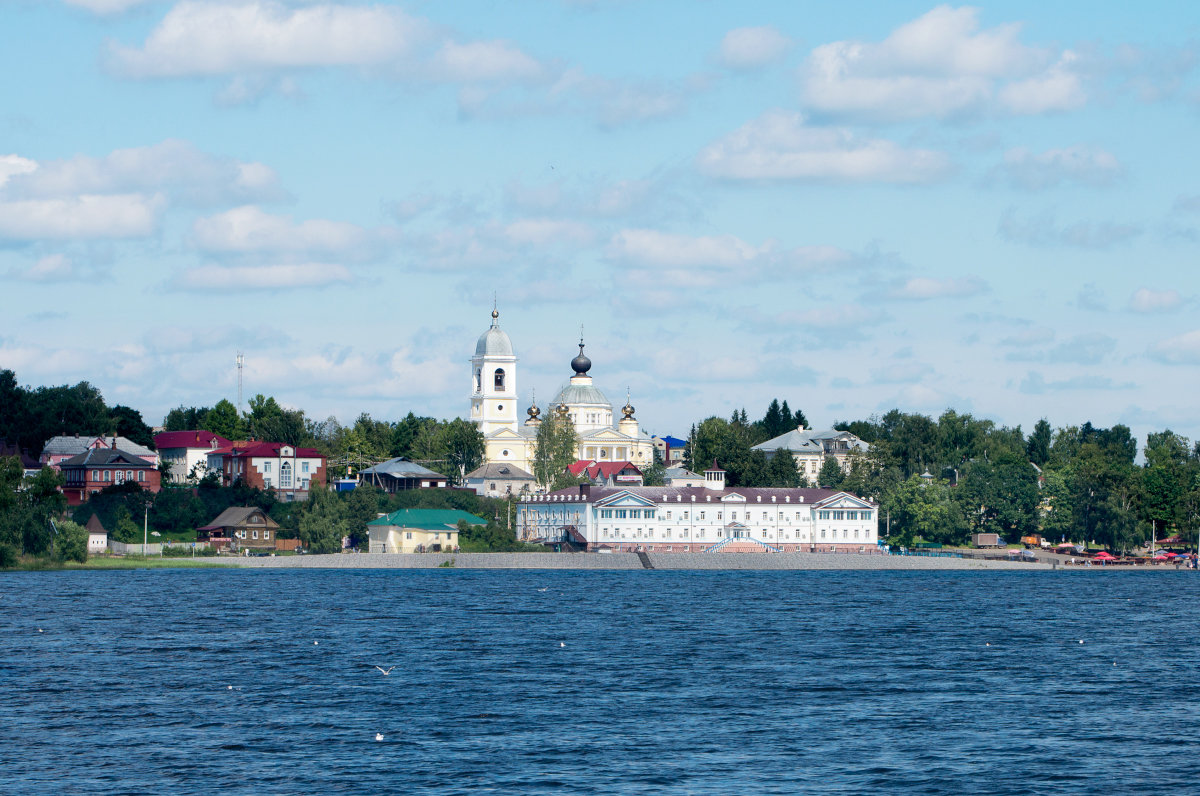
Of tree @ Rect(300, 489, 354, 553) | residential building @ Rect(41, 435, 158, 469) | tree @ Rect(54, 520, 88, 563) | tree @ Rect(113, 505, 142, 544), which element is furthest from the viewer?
residential building @ Rect(41, 435, 158, 469)

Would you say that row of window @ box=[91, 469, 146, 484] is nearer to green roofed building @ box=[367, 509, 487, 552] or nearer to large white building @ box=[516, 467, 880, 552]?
green roofed building @ box=[367, 509, 487, 552]

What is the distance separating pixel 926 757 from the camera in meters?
42.5

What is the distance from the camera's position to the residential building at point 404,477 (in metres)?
→ 193

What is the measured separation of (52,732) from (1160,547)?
159982 mm

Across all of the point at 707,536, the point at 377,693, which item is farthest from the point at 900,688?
the point at 707,536

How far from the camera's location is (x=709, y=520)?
6614 inches

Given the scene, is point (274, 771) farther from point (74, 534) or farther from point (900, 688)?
point (74, 534)

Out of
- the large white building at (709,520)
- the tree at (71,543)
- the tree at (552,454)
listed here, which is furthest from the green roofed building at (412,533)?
the tree at (71,543)

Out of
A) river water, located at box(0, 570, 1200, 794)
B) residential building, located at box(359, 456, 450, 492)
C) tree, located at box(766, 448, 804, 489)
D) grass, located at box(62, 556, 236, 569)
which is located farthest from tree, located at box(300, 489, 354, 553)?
tree, located at box(766, 448, 804, 489)

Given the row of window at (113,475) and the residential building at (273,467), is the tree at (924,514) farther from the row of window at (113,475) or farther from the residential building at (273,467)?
the row of window at (113,475)

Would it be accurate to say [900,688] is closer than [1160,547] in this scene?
Yes

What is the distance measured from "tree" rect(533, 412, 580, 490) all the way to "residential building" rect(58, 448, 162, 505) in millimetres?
48371

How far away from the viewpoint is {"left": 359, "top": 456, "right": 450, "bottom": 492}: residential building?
7613 inches

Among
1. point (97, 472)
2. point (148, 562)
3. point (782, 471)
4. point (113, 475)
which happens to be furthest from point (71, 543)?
point (782, 471)
